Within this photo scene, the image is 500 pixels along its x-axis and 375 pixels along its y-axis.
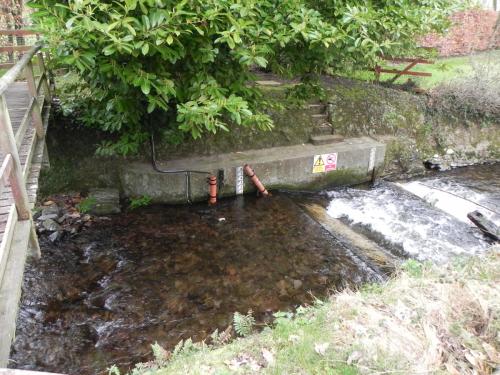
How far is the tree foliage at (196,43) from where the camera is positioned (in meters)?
4.03

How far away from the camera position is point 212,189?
24.3ft

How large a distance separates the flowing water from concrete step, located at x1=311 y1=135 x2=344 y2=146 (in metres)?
1.45

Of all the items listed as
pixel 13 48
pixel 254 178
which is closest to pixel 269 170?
pixel 254 178

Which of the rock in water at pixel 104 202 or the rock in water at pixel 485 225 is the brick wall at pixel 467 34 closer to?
the rock in water at pixel 485 225

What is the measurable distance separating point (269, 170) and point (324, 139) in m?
1.83

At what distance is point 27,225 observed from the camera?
365 centimetres

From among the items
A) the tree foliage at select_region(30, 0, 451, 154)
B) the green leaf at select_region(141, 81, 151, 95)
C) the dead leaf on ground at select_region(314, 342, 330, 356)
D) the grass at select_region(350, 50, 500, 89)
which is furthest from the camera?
the grass at select_region(350, 50, 500, 89)

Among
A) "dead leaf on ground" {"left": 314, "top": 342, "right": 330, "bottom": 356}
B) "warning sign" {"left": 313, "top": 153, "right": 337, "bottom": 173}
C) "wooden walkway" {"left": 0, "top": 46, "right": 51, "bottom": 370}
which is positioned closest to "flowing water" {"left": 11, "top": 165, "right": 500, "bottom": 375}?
"warning sign" {"left": 313, "top": 153, "right": 337, "bottom": 173}

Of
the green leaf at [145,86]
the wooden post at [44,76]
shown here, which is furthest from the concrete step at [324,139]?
the wooden post at [44,76]

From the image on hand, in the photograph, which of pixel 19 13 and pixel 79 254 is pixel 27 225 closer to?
pixel 79 254

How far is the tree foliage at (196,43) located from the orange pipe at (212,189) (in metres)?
1.23

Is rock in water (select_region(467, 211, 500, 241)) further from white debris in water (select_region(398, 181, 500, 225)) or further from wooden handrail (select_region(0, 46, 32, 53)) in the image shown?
wooden handrail (select_region(0, 46, 32, 53))

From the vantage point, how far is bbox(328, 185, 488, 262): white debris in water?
6207 mm

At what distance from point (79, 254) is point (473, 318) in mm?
5197
